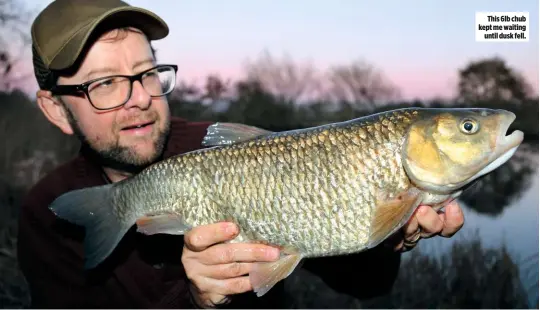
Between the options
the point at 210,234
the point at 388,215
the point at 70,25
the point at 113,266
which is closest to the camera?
the point at 388,215

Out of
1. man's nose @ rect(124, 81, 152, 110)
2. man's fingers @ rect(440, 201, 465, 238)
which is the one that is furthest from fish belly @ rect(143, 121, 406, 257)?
man's nose @ rect(124, 81, 152, 110)

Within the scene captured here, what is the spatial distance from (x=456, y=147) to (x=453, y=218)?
25 centimetres

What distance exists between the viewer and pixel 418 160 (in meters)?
1.35

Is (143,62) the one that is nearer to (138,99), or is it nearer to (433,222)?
(138,99)

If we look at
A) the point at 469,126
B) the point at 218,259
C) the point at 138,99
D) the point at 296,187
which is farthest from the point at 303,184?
the point at 138,99

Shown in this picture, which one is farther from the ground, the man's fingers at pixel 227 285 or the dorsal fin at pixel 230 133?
the dorsal fin at pixel 230 133

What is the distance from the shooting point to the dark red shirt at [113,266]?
204 cm

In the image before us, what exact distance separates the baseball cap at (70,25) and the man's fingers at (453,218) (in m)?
1.28

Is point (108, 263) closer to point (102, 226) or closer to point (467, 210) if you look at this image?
point (102, 226)

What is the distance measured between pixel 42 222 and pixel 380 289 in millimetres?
1400

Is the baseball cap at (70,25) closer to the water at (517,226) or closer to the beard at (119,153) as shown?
the beard at (119,153)

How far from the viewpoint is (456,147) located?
138 cm

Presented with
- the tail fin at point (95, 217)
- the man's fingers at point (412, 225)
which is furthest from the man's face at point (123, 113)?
the man's fingers at point (412, 225)

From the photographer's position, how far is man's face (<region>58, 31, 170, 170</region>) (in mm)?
1949
